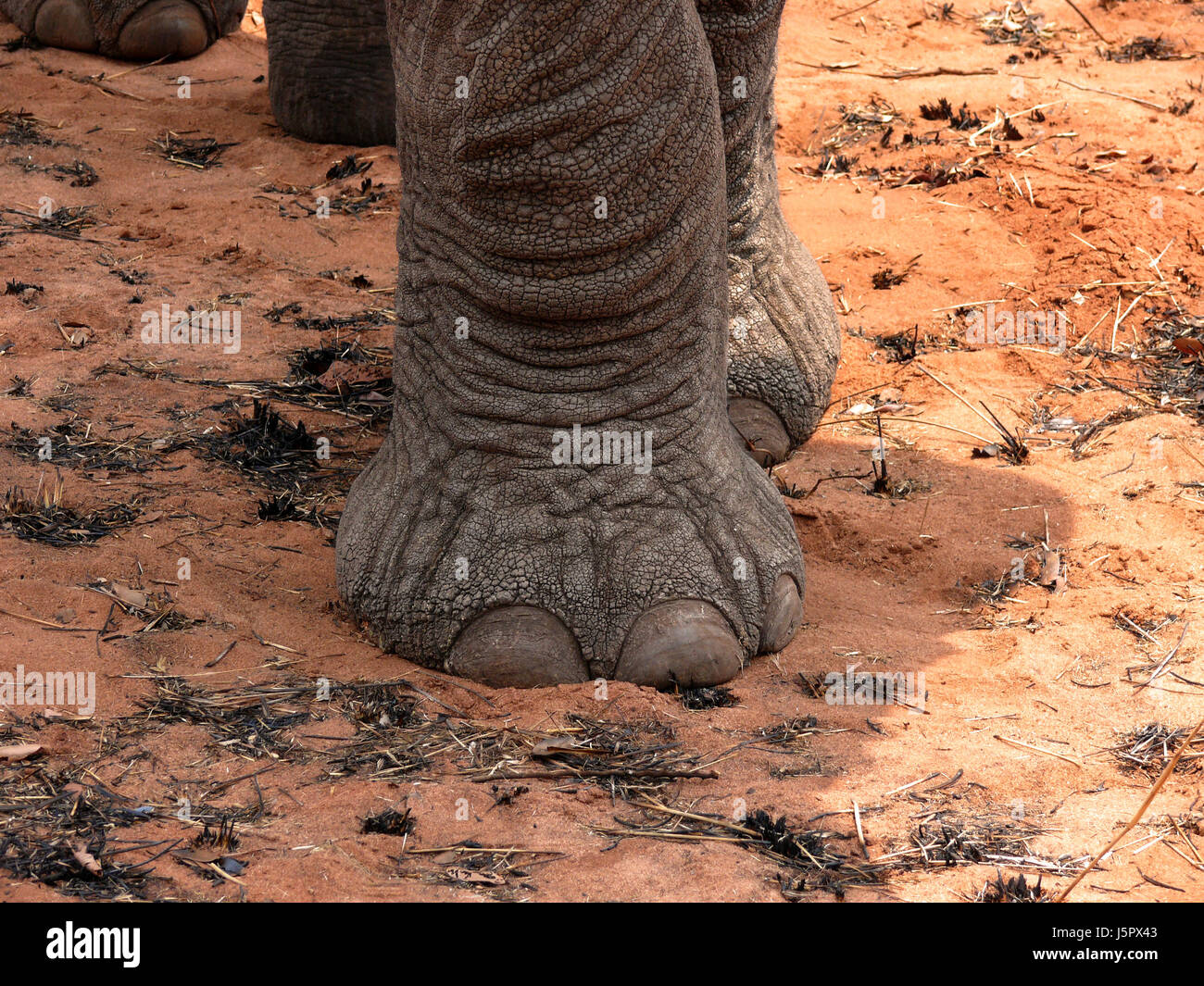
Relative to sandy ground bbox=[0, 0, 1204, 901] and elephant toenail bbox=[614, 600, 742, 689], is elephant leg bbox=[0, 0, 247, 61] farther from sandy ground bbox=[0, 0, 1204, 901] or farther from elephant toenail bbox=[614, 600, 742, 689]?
elephant toenail bbox=[614, 600, 742, 689]

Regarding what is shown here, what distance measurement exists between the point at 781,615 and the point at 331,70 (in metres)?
3.71

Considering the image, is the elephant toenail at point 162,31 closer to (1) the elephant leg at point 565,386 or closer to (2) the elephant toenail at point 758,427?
(2) the elephant toenail at point 758,427

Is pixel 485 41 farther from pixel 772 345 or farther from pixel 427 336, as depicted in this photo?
pixel 772 345

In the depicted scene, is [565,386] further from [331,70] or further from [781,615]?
[331,70]

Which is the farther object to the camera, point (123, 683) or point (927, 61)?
point (927, 61)

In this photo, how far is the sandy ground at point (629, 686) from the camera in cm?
191

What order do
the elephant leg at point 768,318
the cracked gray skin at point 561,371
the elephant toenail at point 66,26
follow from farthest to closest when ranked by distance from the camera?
1. the elephant toenail at point 66,26
2. the elephant leg at point 768,318
3. the cracked gray skin at point 561,371

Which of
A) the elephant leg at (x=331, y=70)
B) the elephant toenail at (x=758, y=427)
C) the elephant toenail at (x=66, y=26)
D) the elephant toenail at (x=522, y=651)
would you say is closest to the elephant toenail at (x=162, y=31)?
the elephant toenail at (x=66, y=26)

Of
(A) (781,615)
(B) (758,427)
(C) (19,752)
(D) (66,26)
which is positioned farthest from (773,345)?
(D) (66,26)

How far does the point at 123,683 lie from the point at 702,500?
989mm

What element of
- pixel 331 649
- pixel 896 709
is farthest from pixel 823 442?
pixel 331 649

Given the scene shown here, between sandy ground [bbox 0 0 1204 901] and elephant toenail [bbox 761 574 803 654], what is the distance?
1.6 inches

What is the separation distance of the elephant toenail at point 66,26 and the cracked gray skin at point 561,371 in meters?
4.24

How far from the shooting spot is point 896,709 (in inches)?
94.5
